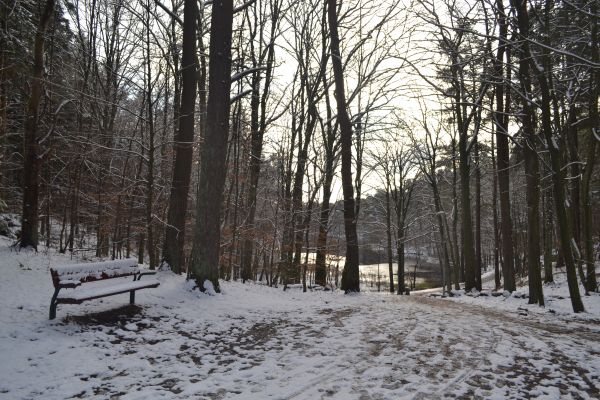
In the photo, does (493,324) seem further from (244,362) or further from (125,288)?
(125,288)

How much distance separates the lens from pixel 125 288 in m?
6.31

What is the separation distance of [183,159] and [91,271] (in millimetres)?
4709

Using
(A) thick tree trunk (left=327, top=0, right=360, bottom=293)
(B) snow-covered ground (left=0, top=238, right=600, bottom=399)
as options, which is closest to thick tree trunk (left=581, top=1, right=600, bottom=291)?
(B) snow-covered ground (left=0, top=238, right=600, bottom=399)

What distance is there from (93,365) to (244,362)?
172 centimetres

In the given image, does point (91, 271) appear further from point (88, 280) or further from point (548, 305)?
point (548, 305)

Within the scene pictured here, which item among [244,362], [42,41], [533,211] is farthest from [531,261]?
[42,41]

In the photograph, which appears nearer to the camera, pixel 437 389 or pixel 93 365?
pixel 437 389

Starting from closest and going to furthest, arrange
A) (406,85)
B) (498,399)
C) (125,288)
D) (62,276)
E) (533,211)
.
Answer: (498,399) → (62,276) → (125,288) → (533,211) → (406,85)

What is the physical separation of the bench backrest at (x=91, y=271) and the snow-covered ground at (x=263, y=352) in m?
0.53

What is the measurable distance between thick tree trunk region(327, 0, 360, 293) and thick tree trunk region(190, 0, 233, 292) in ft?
16.1

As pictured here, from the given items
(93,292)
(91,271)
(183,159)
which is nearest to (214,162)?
(183,159)

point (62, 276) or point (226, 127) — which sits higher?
point (226, 127)

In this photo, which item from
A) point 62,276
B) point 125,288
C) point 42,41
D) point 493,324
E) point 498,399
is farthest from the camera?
point 42,41

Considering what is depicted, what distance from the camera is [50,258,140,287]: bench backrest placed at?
18.0 feet
